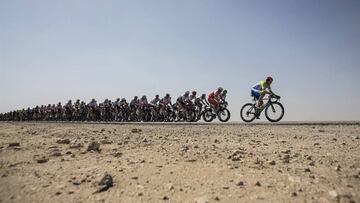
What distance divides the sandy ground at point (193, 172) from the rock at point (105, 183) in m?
0.08

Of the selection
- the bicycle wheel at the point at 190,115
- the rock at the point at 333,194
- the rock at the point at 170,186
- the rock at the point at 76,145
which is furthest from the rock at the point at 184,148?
the bicycle wheel at the point at 190,115

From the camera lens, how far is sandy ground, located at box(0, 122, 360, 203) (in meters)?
4.83

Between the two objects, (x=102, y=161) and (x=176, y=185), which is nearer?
(x=176, y=185)

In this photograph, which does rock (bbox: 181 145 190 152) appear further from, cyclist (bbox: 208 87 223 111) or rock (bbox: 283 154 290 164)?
cyclist (bbox: 208 87 223 111)

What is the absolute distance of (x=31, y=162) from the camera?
707 cm

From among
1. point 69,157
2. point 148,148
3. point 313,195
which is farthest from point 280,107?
point 313,195

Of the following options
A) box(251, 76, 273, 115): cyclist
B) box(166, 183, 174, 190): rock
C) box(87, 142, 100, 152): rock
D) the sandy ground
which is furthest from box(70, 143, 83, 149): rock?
box(251, 76, 273, 115): cyclist

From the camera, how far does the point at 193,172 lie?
19.2 feet

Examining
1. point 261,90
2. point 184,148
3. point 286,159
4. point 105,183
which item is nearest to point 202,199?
point 105,183

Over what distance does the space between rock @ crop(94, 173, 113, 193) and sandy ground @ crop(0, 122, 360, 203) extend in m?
0.08

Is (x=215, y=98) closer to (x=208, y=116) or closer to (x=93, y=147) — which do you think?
(x=208, y=116)

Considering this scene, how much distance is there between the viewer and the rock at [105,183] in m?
5.26

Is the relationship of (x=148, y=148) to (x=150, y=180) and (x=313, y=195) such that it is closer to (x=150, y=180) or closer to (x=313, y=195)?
(x=150, y=180)

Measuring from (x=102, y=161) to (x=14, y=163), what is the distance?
1653 millimetres
